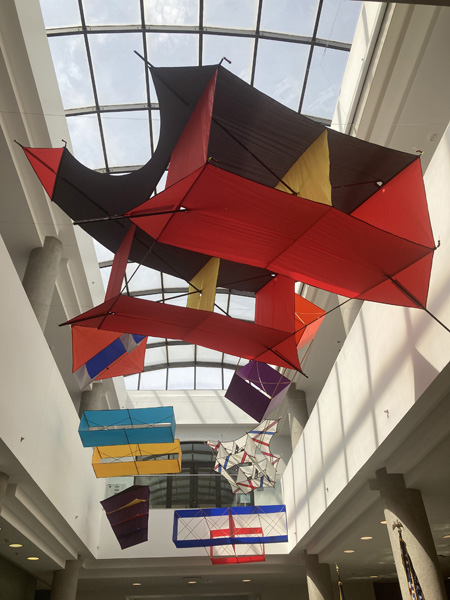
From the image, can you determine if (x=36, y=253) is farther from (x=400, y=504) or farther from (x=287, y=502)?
(x=287, y=502)

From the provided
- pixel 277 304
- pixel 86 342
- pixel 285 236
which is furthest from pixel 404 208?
pixel 86 342

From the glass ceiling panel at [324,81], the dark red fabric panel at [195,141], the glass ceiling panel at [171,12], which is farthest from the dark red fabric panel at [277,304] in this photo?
the glass ceiling panel at [171,12]

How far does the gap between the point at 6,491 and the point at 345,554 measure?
888 centimetres

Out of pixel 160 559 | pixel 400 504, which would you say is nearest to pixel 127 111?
pixel 400 504

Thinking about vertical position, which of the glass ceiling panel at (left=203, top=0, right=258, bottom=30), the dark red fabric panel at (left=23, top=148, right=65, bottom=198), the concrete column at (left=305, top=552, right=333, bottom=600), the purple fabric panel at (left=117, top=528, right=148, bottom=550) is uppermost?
the glass ceiling panel at (left=203, top=0, right=258, bottom=30)

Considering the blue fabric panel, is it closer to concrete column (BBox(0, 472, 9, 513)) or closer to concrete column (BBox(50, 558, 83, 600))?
concrete column (BBox(0, 472, 9, 513))

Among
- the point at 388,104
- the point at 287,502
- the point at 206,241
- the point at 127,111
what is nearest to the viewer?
the point at 206,241

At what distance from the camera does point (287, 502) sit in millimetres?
14758

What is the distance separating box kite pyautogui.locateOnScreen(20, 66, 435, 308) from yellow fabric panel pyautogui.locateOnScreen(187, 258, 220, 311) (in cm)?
108

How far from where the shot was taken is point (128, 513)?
12188 millimetres

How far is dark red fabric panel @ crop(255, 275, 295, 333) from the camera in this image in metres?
6.55

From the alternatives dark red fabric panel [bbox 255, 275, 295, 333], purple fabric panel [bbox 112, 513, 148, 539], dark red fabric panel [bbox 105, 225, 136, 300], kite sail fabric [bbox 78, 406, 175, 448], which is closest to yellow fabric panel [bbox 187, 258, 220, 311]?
dark red fabric panel [bbox 255, 275, 295, 333]

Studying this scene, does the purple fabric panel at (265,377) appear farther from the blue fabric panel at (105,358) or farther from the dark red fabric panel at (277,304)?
the dark red fabric panel at (277,304)

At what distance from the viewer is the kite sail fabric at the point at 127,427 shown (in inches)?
425
